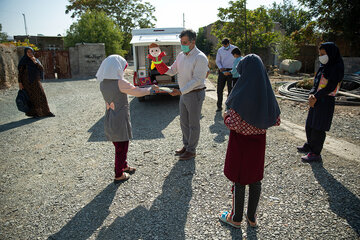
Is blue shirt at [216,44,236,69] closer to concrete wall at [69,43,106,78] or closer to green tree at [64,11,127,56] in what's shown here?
concrete wall at [69,43,106,78]

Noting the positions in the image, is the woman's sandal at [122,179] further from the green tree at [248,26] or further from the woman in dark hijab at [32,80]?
the green tree at [248,26]

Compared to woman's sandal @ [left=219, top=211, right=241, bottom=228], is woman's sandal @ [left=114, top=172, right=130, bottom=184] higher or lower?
higher

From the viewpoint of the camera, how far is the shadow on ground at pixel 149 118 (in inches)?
221

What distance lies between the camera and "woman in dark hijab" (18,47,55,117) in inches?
261

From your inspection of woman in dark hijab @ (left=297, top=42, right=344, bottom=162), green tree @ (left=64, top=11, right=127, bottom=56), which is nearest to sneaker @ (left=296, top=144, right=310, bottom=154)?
woman in dark hijab @ (left=297, top=42, right=344, bottom=162)

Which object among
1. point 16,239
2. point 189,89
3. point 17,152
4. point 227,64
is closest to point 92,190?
point 16,239

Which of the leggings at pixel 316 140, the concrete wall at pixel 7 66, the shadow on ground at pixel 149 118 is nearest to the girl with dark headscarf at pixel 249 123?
the leggings at pixel 316 140

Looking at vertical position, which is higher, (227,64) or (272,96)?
(227,64)

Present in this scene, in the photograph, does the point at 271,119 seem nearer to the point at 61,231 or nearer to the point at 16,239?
the point at 61,231

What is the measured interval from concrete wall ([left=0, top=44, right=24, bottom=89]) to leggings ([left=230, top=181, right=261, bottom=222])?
13414 millimetres

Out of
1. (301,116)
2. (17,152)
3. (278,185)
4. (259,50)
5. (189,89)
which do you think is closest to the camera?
(278,185)

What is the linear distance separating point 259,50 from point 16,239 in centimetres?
2123

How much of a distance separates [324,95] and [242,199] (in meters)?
2.36

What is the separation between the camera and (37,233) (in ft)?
8.32
